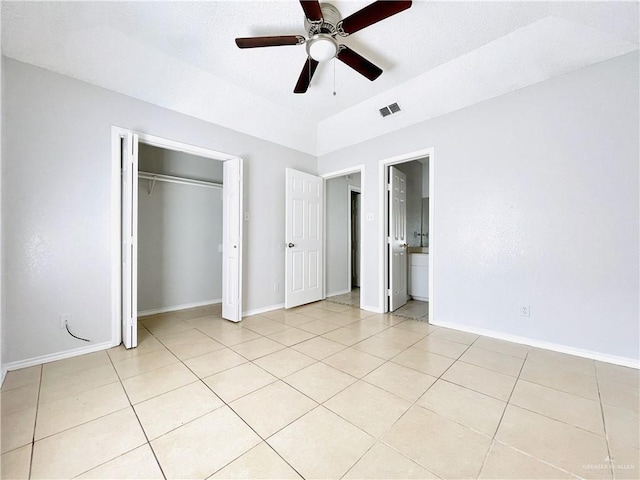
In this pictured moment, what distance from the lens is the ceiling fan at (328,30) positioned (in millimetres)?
1785

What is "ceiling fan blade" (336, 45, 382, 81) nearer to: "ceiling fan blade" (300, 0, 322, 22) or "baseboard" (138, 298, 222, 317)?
"ceiling fan blade" (300, 0, 322, 22)

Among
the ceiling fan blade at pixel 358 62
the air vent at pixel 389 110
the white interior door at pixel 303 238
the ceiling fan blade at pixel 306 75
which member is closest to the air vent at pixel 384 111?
the air vent at pixel 389 110

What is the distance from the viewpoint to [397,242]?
4.08 meters

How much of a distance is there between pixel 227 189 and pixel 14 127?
1.93 meters

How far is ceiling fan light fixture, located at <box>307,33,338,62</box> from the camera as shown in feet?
6.75

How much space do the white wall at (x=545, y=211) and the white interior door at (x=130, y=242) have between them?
11.2 feet

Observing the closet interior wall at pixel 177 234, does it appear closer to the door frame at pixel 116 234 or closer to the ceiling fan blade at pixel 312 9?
the door frame at pixel 116 234

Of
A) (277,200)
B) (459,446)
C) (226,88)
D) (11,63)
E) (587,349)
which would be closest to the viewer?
(459,446)

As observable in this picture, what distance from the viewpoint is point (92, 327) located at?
2561mm

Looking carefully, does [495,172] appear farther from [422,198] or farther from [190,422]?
[190,422]

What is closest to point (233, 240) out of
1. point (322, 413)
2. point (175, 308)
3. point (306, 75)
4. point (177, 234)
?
point (177, 234)

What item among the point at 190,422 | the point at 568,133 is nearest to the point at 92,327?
the point at 190,422

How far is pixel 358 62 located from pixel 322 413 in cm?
281

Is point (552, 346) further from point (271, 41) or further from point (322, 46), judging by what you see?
point (271, 41)
